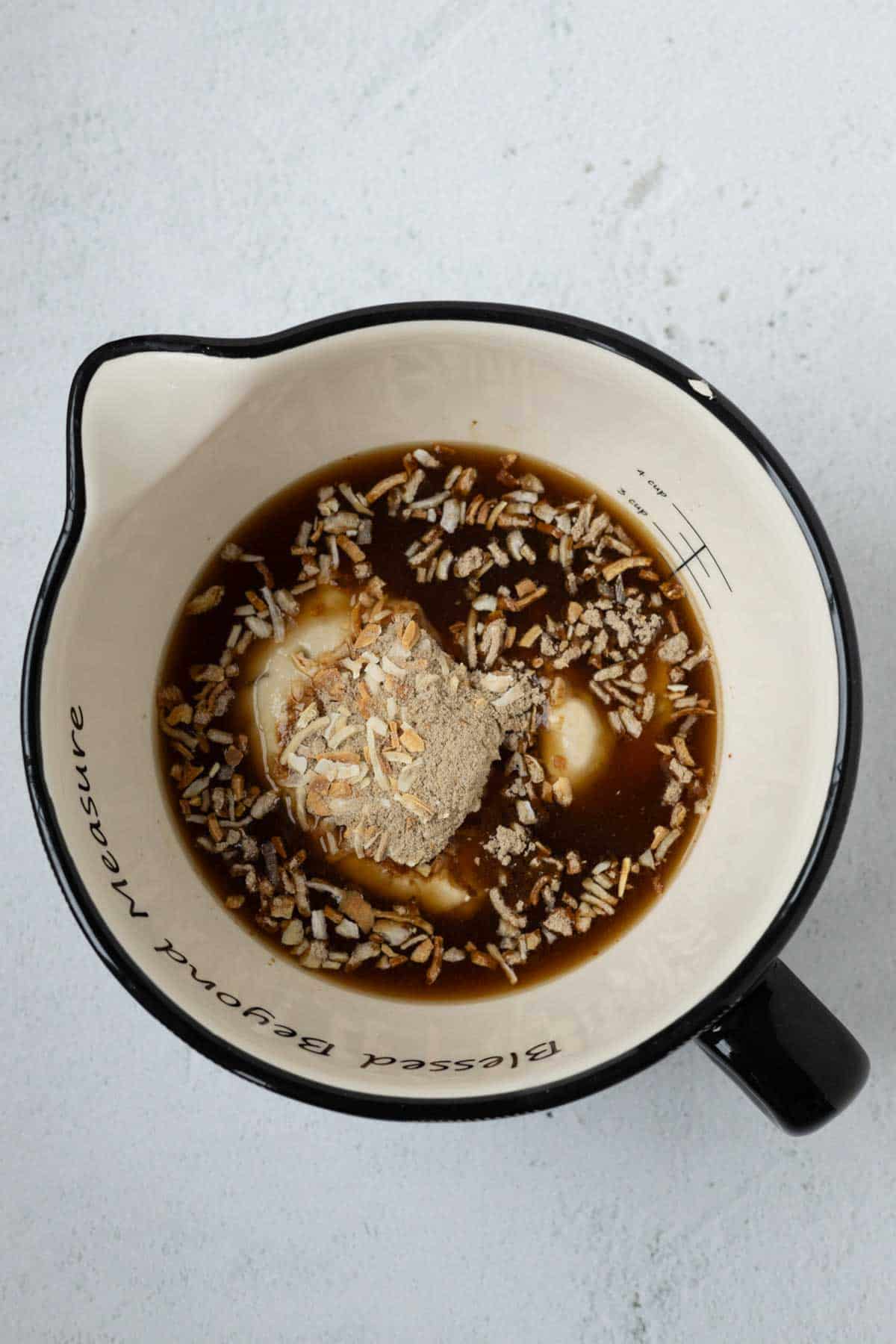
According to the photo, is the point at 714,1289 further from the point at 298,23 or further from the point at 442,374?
the point at 298,23

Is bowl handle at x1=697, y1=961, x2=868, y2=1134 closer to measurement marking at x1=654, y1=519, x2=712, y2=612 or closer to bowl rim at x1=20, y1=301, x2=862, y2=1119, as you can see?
bowl rim at x1=20, y1=301, x2=862, y2=1119

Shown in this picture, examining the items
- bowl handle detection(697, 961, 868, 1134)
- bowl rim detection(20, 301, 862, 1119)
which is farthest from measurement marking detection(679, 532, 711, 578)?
bowl handle detection(697, 961, 868, 1134)

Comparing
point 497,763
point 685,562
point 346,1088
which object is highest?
point 685,562

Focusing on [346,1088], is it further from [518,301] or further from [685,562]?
[518,301]

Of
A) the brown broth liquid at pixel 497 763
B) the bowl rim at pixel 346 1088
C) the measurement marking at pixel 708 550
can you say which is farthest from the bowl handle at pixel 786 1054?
the measurement marking at pixel 708 550

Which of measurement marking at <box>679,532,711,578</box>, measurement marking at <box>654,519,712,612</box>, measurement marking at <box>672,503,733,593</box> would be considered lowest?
measurement marking at <box>654,519,712,612</box>

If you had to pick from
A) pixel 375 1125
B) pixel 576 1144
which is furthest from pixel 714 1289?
pixel 375 1125

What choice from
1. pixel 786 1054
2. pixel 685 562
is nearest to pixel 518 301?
pixel 685 562
